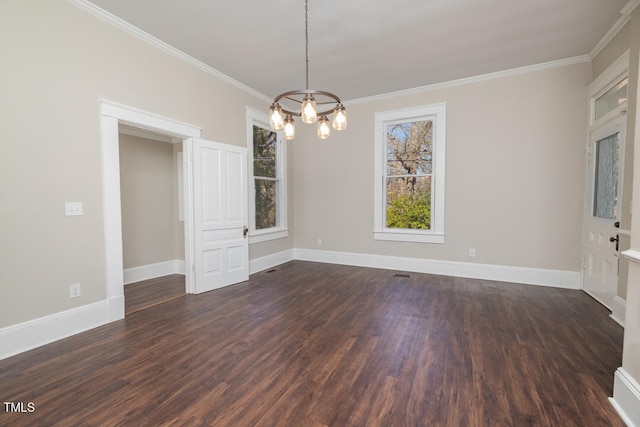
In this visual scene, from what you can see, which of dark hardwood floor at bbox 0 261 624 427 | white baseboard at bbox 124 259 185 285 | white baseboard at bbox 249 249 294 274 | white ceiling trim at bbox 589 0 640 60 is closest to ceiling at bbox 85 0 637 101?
white ceiling trim at bbox 589 0 640 60

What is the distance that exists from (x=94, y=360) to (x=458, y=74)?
5.64 metres

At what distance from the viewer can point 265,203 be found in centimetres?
547

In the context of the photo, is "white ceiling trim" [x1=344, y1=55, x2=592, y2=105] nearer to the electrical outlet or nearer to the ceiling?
the ceiling

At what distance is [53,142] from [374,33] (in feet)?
11.5

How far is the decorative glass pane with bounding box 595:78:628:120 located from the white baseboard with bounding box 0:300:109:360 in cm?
616

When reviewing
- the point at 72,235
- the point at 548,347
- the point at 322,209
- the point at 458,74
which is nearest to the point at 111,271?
the point at 72,235

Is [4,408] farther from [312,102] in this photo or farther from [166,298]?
[312,102]

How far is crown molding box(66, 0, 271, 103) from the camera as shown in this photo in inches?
109

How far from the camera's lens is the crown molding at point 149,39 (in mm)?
2777

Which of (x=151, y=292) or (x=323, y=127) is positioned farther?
(x=151, y=292)

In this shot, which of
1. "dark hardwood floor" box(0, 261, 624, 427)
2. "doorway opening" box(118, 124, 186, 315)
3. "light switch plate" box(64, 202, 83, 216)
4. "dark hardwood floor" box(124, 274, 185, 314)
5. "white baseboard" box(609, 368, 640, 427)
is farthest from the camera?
"doorway opening" box(118, 124, 186, 315)

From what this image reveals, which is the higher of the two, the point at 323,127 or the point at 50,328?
the point at 323,127

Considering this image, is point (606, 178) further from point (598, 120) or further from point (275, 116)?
point (275, 116)

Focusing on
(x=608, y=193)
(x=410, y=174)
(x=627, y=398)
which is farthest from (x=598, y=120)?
(x=627, y=398)
